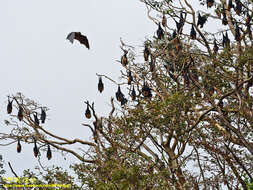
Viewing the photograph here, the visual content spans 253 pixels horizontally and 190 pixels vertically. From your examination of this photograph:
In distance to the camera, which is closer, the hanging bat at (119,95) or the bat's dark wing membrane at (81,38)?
the bat's dark wing membrane at (81,38)

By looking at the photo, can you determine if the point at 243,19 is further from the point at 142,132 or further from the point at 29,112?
the point at 29,112

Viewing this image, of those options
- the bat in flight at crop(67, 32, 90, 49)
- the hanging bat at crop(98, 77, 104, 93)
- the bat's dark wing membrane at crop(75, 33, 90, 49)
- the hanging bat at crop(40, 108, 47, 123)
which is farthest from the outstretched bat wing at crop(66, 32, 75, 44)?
the hanging bat at crop(40, 108, 47, 123)

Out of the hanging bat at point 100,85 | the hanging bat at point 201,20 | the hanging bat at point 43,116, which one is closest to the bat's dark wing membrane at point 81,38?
the hanging bat at point 100,85

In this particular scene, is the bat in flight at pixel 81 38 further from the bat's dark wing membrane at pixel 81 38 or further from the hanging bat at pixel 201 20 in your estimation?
the hanging bat at pixel 201 20

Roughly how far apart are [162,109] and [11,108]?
5958mm

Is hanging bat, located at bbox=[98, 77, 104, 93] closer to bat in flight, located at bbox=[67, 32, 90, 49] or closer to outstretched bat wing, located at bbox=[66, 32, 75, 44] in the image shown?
bat in flight, located at bbox=[67, 32, 90, 49]

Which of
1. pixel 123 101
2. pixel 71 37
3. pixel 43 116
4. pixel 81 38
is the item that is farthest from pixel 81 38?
pixel 43 116

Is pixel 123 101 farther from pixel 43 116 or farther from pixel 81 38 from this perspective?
pixel 81 38

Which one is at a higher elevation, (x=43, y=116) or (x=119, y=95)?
(x=119, y=95)

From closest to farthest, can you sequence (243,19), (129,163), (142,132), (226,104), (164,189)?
1. (164,189)
2. (129,163)
3. (142,132)
4. (226,104)
5. (243,19)

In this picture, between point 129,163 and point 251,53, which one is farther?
point 251,53

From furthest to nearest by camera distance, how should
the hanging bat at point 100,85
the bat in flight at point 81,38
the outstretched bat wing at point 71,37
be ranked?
the hanging bat at point 100,85, the bat in flight at point 81,38, the outstretched bat wing at point 71,37

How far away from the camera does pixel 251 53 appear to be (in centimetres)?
970

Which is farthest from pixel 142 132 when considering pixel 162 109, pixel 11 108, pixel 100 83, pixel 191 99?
pixel 11 108
